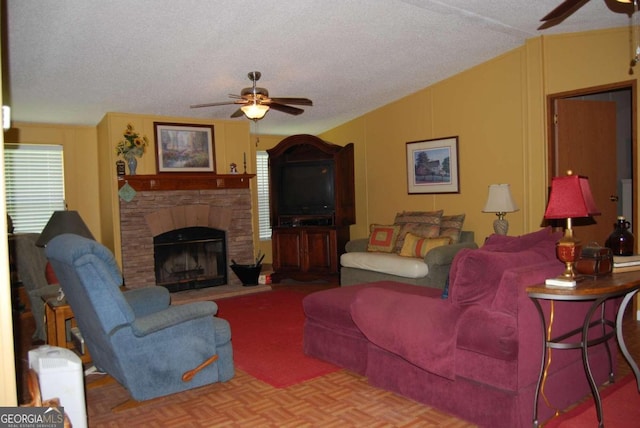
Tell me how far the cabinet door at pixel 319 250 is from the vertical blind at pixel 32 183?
331 cm

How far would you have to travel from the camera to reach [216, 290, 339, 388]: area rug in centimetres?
347

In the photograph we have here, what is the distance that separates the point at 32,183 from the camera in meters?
6.13

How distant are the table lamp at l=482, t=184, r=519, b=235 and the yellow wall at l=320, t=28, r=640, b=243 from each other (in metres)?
0.30

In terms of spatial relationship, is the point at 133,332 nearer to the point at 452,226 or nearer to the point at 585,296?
the point at 585,296

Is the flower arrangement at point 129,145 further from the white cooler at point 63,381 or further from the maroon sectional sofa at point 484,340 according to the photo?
the maroon sectional sofa at point 484,340

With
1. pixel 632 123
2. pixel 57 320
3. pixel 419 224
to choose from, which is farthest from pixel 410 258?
pixel 57 320

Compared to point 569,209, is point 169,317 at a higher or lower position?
lower

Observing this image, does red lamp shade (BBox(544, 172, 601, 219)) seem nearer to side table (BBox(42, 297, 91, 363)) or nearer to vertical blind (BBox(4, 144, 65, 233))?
side table (BBox(42, 297, 91, 363))

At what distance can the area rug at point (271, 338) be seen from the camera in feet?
11.4

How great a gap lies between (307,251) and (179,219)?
1803 millimetres

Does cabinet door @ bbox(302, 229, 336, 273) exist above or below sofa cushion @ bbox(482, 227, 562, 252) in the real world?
below

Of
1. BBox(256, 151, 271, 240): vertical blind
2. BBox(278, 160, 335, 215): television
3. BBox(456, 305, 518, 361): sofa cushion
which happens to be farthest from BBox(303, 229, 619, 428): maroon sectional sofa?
BBox(256, 151, 271, 240): vertical blind

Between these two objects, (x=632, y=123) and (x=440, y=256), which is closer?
(x=632, y=123)

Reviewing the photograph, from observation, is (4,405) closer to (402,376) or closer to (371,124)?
(402,376)
